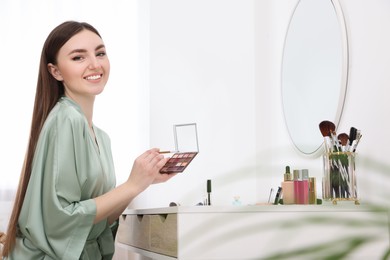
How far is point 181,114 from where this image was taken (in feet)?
9.14

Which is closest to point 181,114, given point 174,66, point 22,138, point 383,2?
point 174,66

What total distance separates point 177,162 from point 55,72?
1.49ft

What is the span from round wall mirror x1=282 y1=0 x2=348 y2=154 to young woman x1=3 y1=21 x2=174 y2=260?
0.63 metres

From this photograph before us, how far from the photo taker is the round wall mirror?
1830 millimetres

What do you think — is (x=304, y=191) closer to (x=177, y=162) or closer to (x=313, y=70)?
(x=177, y=162)

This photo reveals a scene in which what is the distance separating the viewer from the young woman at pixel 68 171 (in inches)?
54.8

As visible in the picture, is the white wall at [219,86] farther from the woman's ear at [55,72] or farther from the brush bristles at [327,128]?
the woman's ear at [55,72]

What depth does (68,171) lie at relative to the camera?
1417 millimetres

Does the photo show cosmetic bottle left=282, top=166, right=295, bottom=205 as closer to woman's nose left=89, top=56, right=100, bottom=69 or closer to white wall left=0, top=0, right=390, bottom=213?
woman's nose left=89, top=56, right=100, bottom=69

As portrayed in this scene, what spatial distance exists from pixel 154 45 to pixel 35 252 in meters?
1.64

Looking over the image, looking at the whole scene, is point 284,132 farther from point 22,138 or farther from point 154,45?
point 22,138

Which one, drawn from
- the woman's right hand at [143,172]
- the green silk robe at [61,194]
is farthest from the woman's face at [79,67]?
the woman's right hand at [143,172]

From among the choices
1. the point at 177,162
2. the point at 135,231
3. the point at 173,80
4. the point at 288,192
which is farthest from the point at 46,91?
the point at 173,80

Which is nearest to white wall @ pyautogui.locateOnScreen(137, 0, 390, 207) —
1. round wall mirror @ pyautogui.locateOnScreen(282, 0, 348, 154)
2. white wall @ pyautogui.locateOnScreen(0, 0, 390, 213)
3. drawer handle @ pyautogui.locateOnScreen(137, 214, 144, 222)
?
white wall @ pyautogui.locateOnScreen(0, 0, 390, 213)
